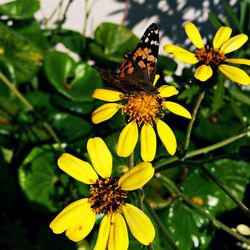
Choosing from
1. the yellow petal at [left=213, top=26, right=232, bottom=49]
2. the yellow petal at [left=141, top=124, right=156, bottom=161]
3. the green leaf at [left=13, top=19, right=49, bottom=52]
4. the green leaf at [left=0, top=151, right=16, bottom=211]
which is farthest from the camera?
the green leaf at [left=13, top=19, right=49, bottom=52]

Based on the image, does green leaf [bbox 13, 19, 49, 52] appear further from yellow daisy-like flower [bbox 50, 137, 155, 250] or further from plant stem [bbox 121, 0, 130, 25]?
yellow daisy-like flower [bbox 50, 137, 155, 250]

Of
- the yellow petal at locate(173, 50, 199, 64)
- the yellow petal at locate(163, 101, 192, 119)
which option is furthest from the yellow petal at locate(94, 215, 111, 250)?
the yellow petal at locate(173, 50, 199, 64)

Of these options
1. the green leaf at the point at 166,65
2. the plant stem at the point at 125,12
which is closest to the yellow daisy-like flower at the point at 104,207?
the green leaf at the point at 166,65

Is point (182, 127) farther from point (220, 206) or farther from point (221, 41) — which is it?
point (221, 41)

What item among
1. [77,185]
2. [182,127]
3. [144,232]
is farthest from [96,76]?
[144,232]

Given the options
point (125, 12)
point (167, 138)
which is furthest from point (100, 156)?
point (125, 12)

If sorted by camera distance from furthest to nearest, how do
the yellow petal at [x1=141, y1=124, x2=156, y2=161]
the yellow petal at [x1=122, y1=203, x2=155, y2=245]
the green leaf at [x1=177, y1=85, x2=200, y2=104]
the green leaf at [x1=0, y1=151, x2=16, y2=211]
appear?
the green leaf at [x1=0, y1=151, x2=16, y2=211] → the green leaf at [x1=177, y1=85, x2=200, y2=104] → the yellow petal at [x1=141, y1=124, x2=156, y2=161] → the yellow petal at [x1=122, y1=203, x2=155, y2=245]
